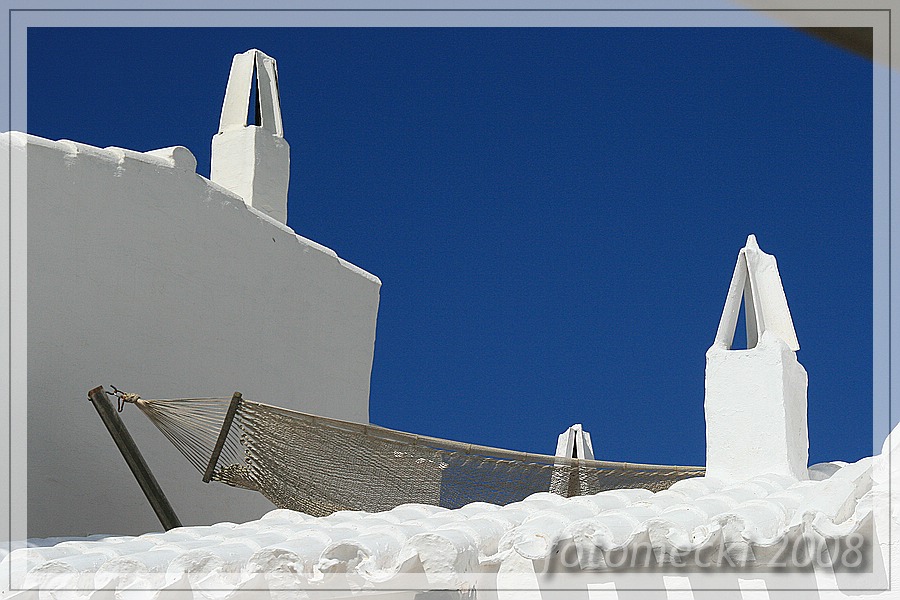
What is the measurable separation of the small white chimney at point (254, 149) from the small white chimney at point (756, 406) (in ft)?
15.6

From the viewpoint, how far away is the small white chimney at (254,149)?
28.5 feet

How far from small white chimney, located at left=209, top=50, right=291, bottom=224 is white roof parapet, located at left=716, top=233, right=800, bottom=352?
180 inches

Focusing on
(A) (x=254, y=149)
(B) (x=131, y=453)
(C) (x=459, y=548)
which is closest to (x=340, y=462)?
(B) (x=131, y=453)

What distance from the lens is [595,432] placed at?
416 inches

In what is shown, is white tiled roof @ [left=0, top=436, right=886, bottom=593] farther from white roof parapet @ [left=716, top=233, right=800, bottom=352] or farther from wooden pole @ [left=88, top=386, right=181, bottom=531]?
wooden pole @ [left=88, top=386, right=181, bottom=531]

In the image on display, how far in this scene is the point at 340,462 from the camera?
582 cm

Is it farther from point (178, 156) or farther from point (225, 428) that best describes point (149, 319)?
point (225, 428)

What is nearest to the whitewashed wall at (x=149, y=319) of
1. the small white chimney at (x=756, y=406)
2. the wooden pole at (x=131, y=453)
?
the wooden pole at (x=131, y=453)

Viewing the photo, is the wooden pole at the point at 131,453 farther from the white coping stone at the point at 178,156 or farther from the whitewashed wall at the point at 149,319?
the white coping stone at the point at 178,156

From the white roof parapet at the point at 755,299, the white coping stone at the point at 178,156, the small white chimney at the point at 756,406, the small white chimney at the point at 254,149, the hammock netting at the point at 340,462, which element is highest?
the small white chimney at the point at 254,149

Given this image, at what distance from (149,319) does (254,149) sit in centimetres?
228

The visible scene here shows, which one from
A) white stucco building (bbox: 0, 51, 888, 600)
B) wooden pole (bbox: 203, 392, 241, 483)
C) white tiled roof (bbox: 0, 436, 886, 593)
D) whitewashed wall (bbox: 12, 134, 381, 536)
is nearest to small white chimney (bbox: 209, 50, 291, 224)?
white stucco building (bbox: 0, 51, 888, 600)

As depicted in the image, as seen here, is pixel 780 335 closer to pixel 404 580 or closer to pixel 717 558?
pixel 717 558

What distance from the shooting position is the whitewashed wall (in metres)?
6.10
